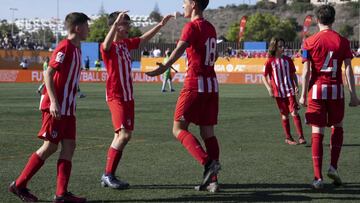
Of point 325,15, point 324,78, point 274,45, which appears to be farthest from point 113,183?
point 274,45

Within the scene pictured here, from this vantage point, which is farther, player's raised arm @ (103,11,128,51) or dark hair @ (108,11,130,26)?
dark hair @ (108,11,130,26)

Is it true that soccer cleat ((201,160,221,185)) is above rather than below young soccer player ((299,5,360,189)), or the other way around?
below

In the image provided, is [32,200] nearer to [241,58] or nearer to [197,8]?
[197,8]

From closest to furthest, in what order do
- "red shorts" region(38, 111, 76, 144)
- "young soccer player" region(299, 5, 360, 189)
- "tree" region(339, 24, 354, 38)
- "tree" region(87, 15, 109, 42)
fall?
"red shorts" region(38, 111, 76, 144), "young soccer player" region(299, 5, 360, 189), "tree" region(87, 15, 109, 42), "tree" region(339, 24, 354, 38)

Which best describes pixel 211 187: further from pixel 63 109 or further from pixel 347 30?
pixel 347 30

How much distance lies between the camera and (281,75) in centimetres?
1466

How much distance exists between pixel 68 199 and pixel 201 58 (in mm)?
2184

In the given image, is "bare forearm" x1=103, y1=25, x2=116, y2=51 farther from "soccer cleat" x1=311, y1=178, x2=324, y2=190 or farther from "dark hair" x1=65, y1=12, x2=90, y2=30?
"soccer cleat" x1=311, y1=178, x2=324, y2=190

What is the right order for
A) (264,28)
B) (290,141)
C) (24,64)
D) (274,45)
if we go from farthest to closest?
(264,28) < (24,64) < (274,45) < (290,141)

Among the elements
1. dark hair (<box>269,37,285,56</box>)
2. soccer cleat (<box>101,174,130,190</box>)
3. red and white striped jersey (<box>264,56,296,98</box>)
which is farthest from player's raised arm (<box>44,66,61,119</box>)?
red and white striped jersey (<box>264,56,296,98</box>)

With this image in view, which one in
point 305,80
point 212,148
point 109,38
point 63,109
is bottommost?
point 212,148

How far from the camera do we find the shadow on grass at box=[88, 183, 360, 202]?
27.3ft

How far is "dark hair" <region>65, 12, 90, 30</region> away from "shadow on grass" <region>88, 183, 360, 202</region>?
1.88 meters

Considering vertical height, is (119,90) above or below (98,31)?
above
